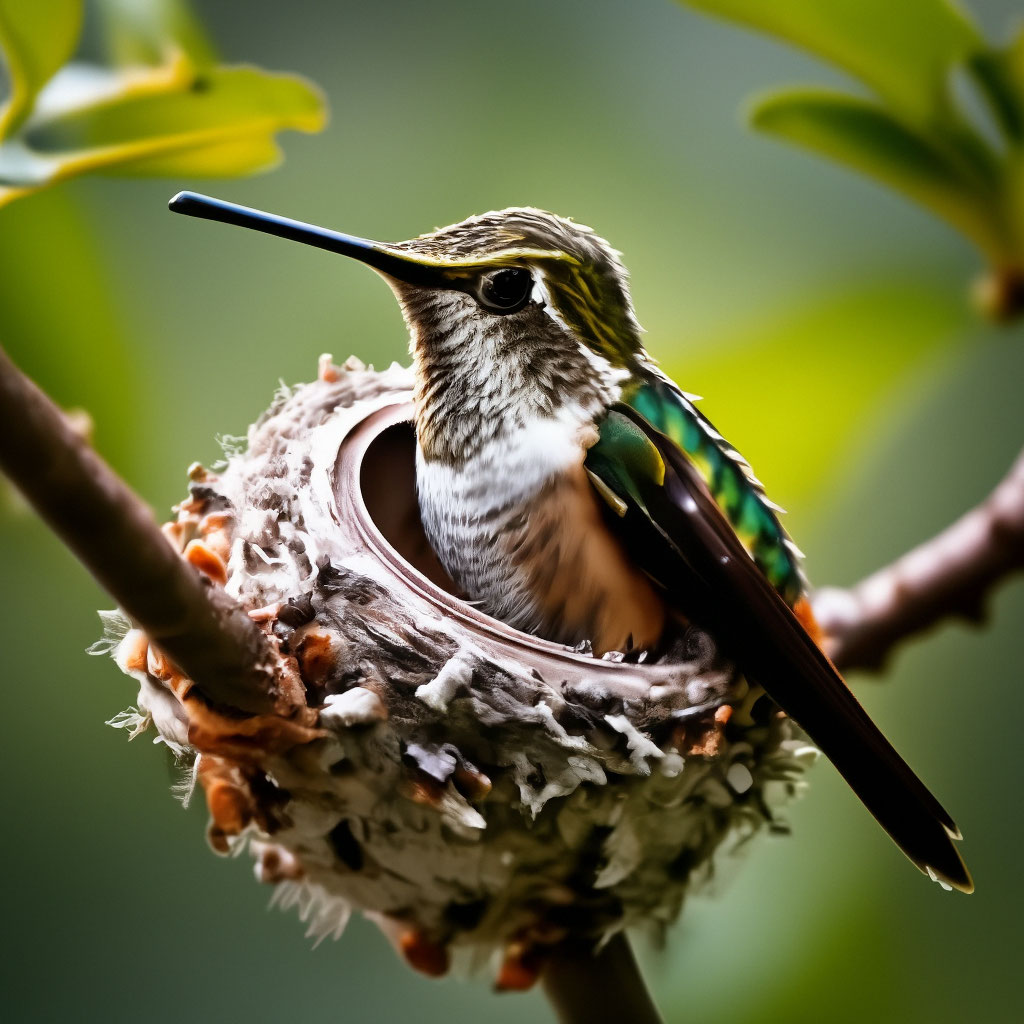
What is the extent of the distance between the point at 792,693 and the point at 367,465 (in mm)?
601

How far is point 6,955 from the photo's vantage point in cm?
183

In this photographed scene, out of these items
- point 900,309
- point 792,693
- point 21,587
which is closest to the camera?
point 792,693

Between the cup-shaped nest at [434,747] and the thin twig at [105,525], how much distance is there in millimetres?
128

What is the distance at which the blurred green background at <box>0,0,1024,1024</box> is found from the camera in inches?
67.2

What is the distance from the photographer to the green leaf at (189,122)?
113 cm

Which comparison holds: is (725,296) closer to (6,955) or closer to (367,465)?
(367,465)

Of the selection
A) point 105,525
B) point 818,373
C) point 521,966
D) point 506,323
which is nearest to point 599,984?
point 521,966

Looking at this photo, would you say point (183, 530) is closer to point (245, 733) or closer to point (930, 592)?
point (245, 733)

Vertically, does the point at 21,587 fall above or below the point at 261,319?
below

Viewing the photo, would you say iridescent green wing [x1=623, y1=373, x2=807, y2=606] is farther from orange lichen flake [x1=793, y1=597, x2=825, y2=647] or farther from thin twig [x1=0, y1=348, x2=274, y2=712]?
thin twig [x1=0, y1=348, x2=274, y2=712]

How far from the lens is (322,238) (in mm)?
949

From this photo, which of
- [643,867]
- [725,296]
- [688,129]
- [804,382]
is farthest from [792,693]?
[688,129]

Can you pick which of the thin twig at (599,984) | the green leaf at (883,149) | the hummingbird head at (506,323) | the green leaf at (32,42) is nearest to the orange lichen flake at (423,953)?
the thin twig at (599,984)

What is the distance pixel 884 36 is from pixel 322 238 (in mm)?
846
